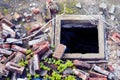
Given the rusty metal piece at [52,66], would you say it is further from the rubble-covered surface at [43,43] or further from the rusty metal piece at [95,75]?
the rusty metal piece at [95,75]

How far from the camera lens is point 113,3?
25.7ft

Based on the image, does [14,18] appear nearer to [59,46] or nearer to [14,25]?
[14,25]

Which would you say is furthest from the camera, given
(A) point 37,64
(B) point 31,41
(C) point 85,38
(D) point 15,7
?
(C) point 85,38

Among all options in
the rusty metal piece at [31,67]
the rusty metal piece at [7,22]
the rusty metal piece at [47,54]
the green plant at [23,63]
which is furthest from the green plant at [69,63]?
the rusty metal piece at [7,22]

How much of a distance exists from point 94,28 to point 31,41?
1827 millimetres

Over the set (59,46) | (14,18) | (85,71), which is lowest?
(85,71)

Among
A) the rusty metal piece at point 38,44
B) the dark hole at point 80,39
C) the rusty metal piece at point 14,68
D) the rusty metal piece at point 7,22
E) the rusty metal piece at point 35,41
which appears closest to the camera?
the rusty metal piece at point 14,68

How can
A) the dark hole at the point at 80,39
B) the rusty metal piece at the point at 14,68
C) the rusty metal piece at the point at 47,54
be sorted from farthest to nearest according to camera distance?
the dark hole at the point at 80,39
the rusty metal piece at the point at 47,54
the rusty metal piece at the point at 14,68

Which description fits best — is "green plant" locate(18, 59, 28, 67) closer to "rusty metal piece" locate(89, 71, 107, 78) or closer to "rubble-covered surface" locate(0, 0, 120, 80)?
"rubble-covered surface" locate(0, 0, 120, 80)

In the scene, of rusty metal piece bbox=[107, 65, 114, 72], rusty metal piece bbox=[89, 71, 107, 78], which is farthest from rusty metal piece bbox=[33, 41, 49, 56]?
rusty metal piece bbox=[107, 65, 114, 72]

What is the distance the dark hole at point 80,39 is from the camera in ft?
27.0

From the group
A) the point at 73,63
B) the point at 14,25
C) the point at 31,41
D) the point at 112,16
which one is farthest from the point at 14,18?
the point at 112,16

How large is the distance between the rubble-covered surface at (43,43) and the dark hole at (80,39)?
635 millimetres

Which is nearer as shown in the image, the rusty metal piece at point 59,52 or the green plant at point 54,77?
the green plant at point 54,77
